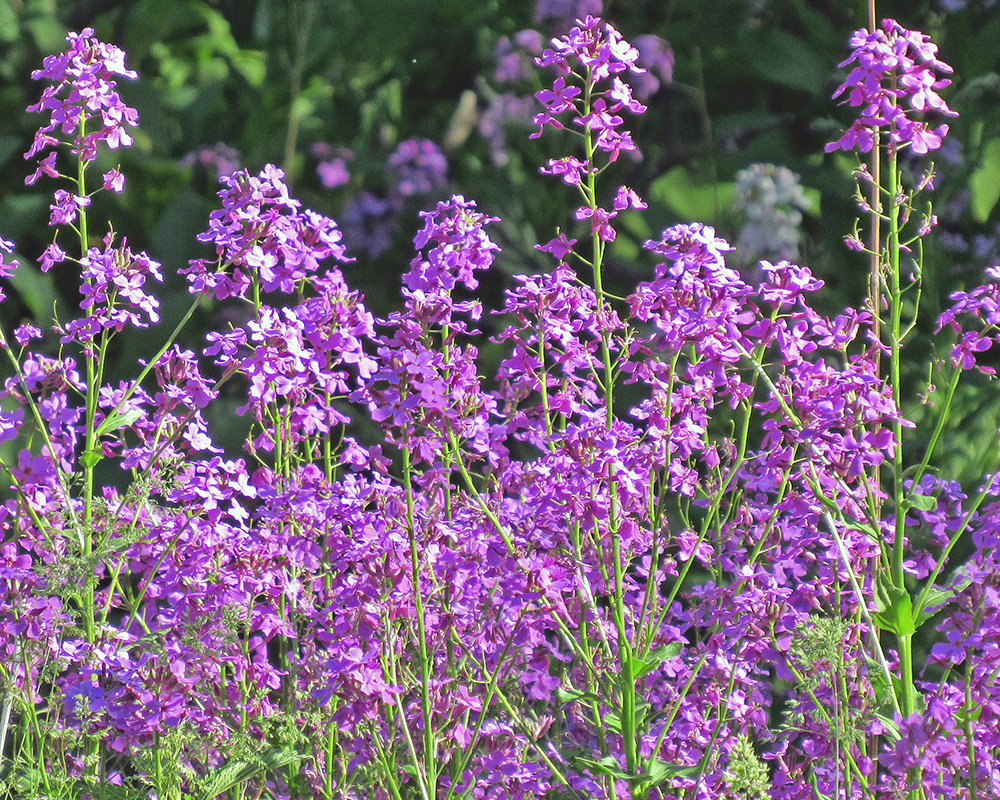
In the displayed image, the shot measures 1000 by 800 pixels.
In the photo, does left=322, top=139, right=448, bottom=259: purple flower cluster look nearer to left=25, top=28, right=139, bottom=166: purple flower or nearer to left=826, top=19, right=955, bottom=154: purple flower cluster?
left=25, top=28, right=139, bottom=166: purple flower

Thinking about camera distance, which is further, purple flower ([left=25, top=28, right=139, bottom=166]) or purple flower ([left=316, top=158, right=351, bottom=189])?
purple flower ([left=316, top=158, right=351, bottom=189])

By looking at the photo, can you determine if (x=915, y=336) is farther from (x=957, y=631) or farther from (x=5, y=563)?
(x=5, y=563)

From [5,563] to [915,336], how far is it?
2.53 m

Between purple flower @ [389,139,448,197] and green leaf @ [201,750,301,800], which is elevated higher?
purple flower @ [389,139,448,197]

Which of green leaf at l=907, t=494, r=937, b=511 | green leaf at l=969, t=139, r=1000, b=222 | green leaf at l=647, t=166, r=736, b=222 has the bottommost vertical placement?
green leaf at l=907, t=494, r=937, b=511

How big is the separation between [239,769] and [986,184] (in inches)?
114

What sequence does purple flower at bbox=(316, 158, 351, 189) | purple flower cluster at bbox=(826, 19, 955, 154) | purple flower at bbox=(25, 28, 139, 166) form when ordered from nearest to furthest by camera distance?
purple flower cluster at bbox=(826, 19, 955, 154) < purple flower at bbox=(25, 28, 139, 166) < purple flower at bbox=(316, 158, 351, 189)

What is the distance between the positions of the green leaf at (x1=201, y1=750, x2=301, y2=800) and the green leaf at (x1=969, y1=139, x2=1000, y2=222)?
2.74 m

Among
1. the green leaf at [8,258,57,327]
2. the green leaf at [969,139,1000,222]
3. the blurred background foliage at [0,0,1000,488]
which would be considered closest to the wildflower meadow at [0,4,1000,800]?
the blurred background foliage at [0,0,1000,488]

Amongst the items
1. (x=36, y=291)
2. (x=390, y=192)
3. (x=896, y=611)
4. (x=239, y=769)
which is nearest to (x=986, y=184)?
(x=390, y=192)

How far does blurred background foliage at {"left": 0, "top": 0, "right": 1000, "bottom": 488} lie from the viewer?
149 inches

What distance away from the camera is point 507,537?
1.90 meters

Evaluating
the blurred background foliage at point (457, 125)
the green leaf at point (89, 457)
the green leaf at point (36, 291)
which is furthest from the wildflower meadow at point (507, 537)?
the green leaf at point (36, 291)

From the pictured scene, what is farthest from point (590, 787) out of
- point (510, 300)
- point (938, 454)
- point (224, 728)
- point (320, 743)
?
point (938, 454)
